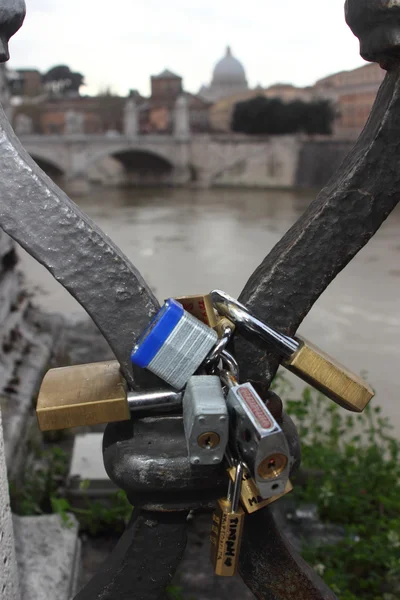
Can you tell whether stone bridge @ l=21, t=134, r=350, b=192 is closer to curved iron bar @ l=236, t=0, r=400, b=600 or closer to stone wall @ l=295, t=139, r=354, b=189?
stone wall @ l=295, t=139, r=354, b=189

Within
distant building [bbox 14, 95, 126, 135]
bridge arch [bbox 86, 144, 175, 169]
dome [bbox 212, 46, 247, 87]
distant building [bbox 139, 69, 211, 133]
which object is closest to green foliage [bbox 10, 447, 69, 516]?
bridge arch [bbox 86, 144, 175, 169]

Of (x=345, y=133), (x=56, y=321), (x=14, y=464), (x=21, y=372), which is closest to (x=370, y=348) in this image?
(x=56, y=321)

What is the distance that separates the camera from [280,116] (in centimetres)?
2112

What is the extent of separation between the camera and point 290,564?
616mm

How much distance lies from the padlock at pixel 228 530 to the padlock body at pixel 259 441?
0.19ft

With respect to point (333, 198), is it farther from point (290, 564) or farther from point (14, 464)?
point (14, 464)

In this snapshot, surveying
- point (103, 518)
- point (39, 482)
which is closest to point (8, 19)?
point (103, 518)

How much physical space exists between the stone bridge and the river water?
5117mm

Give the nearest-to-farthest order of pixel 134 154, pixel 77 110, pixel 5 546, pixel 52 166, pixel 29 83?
pixel 5 546 → pixel 52 166 → pixel 134 154 → pixel 77 110 → pixel 29 83

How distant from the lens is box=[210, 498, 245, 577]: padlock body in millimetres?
560

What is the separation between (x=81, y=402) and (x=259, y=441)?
0.51 ft

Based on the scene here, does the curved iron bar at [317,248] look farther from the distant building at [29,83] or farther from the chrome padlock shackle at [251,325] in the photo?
the distant building at [29,83]

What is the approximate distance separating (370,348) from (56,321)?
7.46 feet

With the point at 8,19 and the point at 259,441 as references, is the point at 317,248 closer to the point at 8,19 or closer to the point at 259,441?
the point at 259,441
